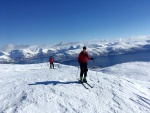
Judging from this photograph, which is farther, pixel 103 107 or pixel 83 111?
pixel 103 107

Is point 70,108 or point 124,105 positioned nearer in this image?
point 70,108

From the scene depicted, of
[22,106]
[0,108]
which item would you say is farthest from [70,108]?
[0,108]

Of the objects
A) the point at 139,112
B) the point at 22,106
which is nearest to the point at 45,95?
the point at 22,106

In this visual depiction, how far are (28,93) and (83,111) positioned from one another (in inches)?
180

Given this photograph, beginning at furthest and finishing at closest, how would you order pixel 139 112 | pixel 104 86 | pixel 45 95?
pixel 104 86, pixel 45 95, pixel 139 112

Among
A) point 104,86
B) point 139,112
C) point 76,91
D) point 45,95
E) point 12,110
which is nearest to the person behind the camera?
point 12,110

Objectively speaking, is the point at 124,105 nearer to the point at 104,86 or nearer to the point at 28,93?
the point at 104,86

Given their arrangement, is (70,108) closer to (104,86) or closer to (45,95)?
(45,95)

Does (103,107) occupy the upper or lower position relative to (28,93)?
lower

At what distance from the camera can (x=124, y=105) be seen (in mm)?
10961

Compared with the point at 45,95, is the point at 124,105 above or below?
below

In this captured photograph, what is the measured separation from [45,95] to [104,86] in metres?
5.70

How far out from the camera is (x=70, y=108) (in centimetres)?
988

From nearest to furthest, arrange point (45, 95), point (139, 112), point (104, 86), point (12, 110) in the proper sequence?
point (12, 110)
point (139, 112)
point (45, 95)
point (104, 86)
